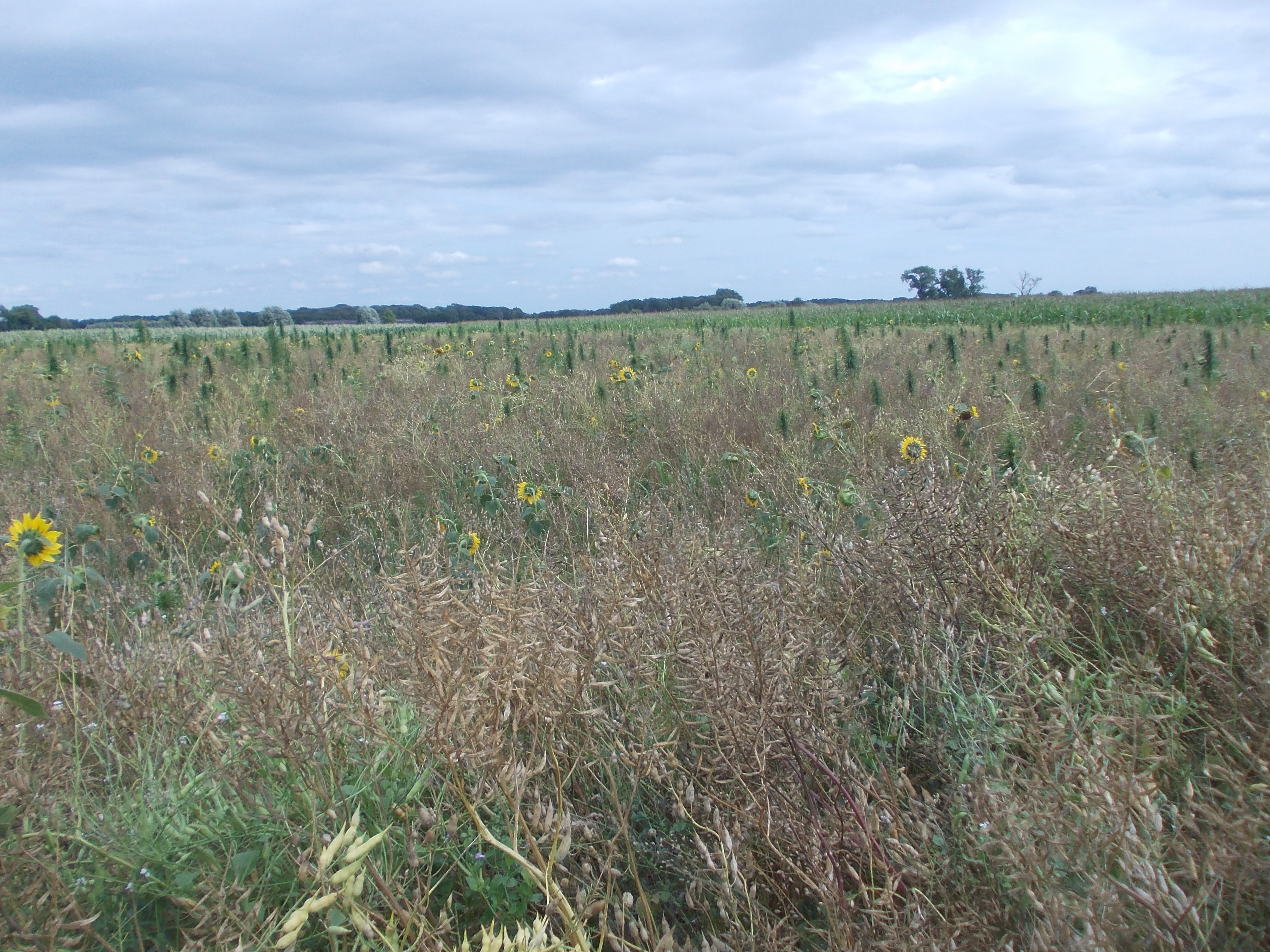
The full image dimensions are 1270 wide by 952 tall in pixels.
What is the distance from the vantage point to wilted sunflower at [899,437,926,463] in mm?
3744

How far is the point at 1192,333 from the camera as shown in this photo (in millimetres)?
11703

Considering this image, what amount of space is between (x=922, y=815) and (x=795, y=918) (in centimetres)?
35

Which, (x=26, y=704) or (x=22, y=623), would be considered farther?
(x=22, y=623)

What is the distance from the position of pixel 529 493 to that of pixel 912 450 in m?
1.86

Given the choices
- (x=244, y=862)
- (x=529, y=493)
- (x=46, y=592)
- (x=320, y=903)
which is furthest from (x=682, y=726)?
(x=529, y=493)

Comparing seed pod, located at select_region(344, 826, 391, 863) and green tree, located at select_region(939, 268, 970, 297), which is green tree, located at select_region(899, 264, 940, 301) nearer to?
green tree, located at select_region(939, 268, 970, 297)

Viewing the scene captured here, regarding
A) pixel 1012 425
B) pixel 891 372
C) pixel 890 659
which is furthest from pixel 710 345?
pixel 890 659

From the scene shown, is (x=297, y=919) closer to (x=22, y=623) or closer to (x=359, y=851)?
(x=359, y=851)

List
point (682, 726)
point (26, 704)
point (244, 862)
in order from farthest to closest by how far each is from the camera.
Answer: point (682, 726) < point (244, 862) < point (26, 704)

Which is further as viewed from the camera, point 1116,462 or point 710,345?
Result: point 710,345

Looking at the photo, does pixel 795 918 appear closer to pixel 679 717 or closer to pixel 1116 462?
pixel 679 717

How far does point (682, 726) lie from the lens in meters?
1.81

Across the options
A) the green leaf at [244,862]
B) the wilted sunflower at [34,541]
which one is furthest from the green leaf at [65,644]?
the wilted sunflower at [34,541]

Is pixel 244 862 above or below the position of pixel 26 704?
below
